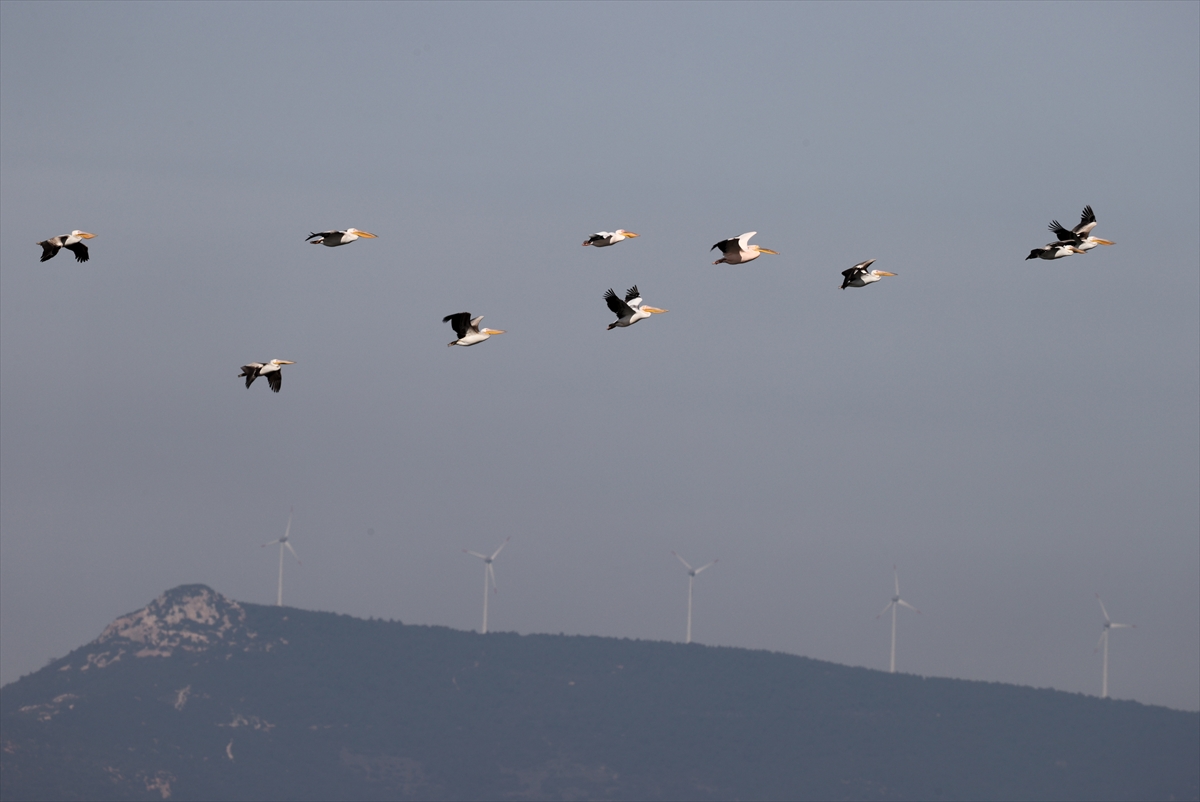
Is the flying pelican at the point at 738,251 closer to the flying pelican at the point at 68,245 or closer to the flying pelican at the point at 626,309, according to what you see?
the flying pelican at the point at 626,309

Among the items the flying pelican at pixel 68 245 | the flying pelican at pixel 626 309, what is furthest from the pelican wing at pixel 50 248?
the flying pelican at pixel 626 309

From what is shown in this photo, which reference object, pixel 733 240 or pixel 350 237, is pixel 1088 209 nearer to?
pixel 733 240

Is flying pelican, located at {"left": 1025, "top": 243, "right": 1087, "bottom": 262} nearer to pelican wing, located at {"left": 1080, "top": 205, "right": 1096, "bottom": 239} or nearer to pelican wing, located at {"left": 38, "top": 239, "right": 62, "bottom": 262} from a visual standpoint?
pelican wing, located at {"left": 1080, "top": 205, "right": 1096, "bottom": 239}

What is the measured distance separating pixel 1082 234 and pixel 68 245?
1908 inches

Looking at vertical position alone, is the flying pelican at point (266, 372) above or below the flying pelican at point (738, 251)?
below

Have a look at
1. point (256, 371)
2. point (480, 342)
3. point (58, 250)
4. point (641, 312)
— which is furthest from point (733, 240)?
point (58, 250)

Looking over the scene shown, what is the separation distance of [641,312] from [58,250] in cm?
2907

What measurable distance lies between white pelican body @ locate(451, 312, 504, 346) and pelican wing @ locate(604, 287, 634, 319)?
5772 mm

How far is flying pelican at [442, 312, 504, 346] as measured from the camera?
91.4 metres

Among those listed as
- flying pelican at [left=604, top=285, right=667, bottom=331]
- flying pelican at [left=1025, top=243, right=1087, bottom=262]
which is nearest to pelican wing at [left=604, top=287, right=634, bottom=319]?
flying pelican at [left=604, top=285, right=667, bottom=331]

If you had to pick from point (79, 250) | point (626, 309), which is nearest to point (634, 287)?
point (626, 309)

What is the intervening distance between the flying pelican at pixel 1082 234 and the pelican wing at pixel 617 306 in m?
21.6

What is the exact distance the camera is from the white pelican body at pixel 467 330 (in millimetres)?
91438

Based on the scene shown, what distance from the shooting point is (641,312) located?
94.2 metres
